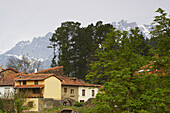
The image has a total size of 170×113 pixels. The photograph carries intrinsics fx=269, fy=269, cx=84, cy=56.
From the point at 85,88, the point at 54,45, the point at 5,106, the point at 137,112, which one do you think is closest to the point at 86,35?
the point at 54,45

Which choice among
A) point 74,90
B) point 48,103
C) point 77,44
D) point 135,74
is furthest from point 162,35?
point 77,44

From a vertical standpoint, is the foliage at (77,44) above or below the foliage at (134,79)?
above

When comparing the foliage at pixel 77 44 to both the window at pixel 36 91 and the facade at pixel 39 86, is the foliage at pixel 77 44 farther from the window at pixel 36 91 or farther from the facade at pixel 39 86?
the window at pixel 36 91

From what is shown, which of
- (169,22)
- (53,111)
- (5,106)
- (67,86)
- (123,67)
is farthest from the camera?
(67,86)

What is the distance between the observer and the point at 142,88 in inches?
846

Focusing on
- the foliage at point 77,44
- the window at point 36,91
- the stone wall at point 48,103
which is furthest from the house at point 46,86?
the foliage at point 77,44

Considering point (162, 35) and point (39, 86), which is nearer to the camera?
point (162, 35)

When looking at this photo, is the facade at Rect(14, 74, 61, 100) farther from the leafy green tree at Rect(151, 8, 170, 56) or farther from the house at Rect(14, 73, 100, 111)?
the leafy green tree at Rect(151, 8, 170, 56)

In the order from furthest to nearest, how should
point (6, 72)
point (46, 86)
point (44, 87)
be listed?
point (6, 72)
point (46, 86)
point (44, 87)

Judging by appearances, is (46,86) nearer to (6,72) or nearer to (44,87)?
(44,87)

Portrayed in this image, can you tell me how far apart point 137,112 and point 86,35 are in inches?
1980

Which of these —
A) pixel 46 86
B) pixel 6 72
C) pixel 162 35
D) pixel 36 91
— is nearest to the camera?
pixel 162 35

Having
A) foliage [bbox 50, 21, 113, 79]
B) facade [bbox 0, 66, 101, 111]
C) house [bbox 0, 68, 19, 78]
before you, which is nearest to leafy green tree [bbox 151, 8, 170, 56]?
facade [bbox 0, 66, 101, 111]

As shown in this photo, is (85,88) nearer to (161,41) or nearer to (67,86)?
(67,86)
